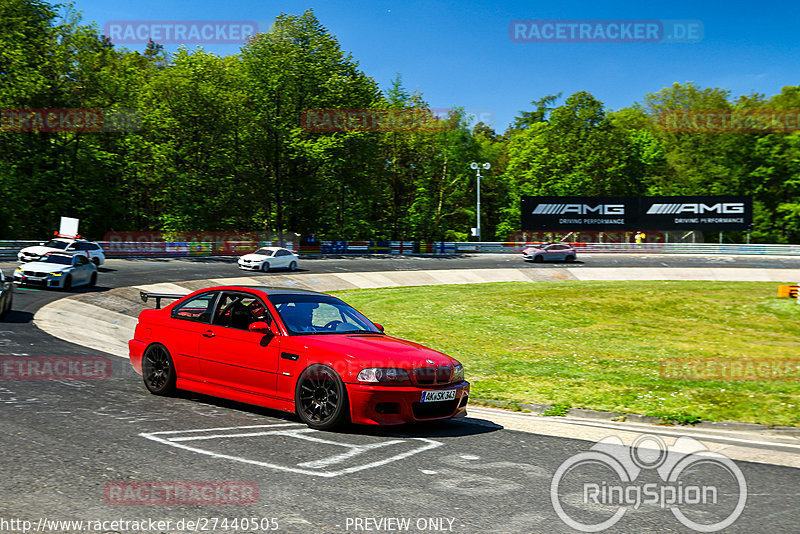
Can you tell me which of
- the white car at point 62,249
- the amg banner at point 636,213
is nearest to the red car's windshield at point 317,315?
the white car at point 62,249

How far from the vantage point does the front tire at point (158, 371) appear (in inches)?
360

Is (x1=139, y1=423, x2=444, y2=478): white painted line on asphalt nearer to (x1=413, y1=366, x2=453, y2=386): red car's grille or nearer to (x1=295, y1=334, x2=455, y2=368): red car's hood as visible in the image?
(x1=413, y1=366, x2=453, y2=386): red car's grille

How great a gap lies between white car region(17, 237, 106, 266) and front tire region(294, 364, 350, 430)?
24.3 m

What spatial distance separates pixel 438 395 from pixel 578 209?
55380 mm

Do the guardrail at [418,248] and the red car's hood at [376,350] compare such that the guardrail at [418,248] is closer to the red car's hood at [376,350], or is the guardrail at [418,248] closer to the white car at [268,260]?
the white car at [268,260]

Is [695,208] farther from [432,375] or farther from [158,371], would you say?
[158,371]

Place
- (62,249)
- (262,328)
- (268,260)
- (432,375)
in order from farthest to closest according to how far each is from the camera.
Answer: (268,260) → (62,249) → (262,328) → (432,375)

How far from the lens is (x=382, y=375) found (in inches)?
292

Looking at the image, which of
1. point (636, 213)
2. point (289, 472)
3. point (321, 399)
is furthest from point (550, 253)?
point (289, 472)

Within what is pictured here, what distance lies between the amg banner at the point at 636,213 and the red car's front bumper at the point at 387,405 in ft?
178

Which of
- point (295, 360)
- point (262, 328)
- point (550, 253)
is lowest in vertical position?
point (295, 360)

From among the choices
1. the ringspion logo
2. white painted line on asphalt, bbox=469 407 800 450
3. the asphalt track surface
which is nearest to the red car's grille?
the asphalt track surface

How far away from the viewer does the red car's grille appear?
300 inches

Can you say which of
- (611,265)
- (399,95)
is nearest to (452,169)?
(399,95)
